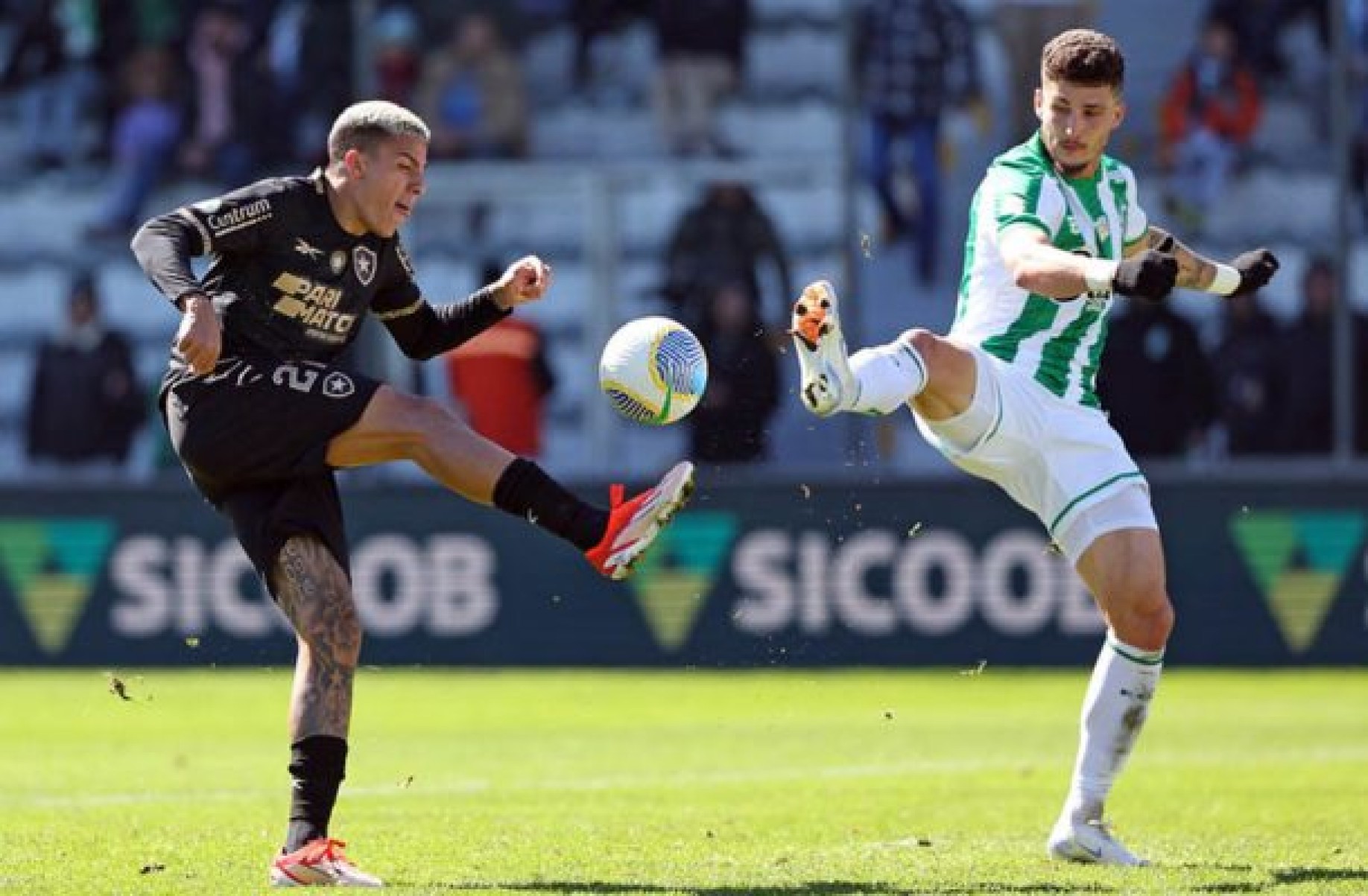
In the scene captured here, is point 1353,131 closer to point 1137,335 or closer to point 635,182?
point 1137,335

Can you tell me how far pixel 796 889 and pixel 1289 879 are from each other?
141 centimetres

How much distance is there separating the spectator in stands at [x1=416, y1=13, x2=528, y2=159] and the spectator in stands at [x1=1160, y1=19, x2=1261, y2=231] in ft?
16.3

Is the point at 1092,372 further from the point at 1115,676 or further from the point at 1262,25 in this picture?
the point at 1262,25

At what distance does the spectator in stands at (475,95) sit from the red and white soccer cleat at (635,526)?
12596mm

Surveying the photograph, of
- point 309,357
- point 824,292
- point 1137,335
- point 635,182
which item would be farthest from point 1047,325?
point 635,182

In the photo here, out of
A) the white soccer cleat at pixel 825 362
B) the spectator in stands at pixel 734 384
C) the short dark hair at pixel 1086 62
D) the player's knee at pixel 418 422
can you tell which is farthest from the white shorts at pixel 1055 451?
the spectator in stands at pixel 734 384

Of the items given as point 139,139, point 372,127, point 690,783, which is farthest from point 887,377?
point 139,139

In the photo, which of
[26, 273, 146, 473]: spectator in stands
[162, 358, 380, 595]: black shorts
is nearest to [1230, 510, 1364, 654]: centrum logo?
[26, 273, 146, 473]: spectator in stands

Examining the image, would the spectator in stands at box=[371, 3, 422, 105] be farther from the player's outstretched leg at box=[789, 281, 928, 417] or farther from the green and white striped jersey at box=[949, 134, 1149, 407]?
the player's outstretched leg at box=[789, 281, 928, 417]

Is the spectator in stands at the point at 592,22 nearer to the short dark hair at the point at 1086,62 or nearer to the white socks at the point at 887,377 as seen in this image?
the short dark hair at the point at 1086,62

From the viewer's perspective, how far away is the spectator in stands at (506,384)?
57.5ft

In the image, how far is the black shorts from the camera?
24.3 ft

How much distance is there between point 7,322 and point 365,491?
165 inches

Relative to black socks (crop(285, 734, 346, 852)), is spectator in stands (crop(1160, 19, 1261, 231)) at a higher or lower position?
higher
